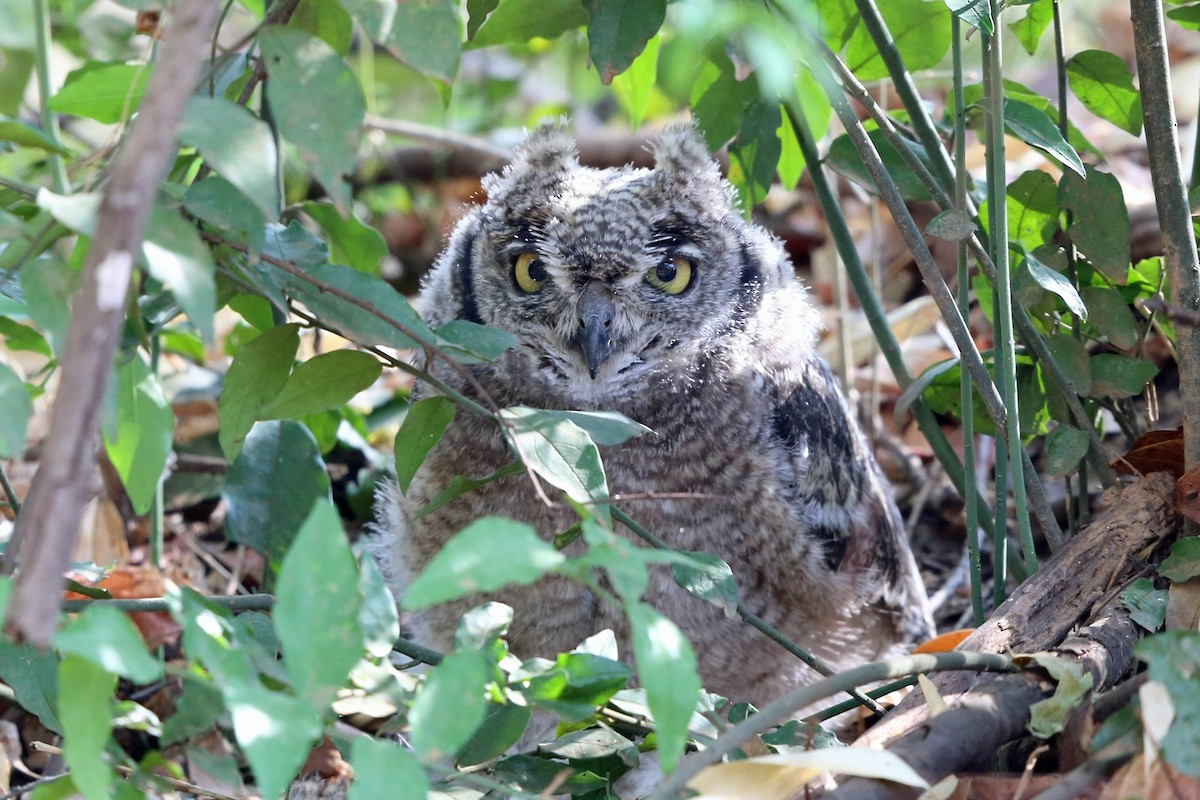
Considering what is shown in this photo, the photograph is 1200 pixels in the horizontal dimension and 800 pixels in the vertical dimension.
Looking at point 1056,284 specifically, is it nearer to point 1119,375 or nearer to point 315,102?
point 1119,375

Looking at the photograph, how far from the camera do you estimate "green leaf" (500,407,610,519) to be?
5.85 feet

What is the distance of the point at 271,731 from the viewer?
1240 millimetres

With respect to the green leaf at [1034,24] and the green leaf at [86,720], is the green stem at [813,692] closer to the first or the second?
the green leaf at [86,720]

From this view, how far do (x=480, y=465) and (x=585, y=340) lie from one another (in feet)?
1.54

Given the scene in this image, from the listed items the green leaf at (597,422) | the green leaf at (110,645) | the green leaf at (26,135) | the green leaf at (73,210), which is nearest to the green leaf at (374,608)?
the green leaf at (110,645)

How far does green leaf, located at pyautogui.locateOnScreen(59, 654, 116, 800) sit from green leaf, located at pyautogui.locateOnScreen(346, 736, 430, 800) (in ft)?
1.06

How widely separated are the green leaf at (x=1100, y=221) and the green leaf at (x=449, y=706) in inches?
71.1

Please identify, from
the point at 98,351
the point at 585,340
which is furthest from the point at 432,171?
the point at 98,351

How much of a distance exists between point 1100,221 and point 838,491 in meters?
1.11

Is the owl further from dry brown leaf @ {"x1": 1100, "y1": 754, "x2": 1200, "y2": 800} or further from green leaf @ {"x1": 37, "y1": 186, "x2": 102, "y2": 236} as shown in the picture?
green leaf @ {"x1": 37, "y1": 186, "x2": 102, "y2": 236}

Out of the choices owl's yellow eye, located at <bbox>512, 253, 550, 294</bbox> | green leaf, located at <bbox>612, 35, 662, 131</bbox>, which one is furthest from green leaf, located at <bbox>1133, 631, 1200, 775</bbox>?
green leaf, located at <bbox>612, 35, 662, 131</bbox>

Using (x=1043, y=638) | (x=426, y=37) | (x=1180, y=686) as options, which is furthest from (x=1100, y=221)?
(x=426, y=37)

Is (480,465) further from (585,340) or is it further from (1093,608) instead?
(1093,608)

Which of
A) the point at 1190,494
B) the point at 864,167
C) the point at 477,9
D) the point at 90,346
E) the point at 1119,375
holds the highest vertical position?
the point at 477,9
